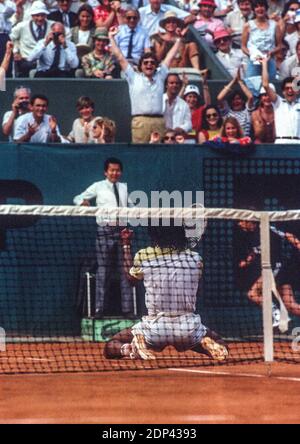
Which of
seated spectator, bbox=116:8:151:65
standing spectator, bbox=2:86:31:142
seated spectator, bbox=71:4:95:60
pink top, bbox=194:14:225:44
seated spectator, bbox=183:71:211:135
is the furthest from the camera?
pink top, bbox=194:14:225:44

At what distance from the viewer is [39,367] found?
40.2 ft

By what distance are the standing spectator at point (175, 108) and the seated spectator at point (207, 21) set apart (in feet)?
8.89

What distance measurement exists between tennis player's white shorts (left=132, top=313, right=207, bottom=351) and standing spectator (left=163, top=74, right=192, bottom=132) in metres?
4.57

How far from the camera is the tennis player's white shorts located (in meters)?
11.7

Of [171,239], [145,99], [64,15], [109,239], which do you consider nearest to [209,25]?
[64,15]

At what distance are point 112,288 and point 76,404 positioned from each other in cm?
550

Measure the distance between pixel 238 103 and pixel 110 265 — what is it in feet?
9.71

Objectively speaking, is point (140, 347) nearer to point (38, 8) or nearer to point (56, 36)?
point (56, 36)

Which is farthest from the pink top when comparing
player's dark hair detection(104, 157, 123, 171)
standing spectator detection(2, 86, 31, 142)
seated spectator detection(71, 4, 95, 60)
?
player's dark hair detection(104, 157, 123, 171)

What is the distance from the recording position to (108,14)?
Answer: 18125mm

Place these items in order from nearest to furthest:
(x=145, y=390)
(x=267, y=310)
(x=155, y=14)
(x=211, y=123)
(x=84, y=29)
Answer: (x=145, y=390), (x=267, y=310), (x=211, y=123), (x=84, y=29), (x=155, y=14)

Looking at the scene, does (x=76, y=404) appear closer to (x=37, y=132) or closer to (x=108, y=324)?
(x=108, y=324)

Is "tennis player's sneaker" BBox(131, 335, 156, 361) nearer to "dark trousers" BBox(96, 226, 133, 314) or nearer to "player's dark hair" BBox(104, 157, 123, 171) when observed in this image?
"dark trousers" BBox(96, 226, 133, 314)

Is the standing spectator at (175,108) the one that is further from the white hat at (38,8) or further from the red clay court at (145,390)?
the red clay court at (145,390)
